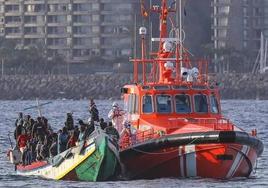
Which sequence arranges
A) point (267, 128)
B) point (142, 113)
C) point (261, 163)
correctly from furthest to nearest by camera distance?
1. point (267, 128)
2. point (261, 163)
3. point (142, 113)

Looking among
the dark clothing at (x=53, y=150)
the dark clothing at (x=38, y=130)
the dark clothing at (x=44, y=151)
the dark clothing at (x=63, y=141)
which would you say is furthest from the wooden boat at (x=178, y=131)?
the dark clothing at (x=38, y=130)

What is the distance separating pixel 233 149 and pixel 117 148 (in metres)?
4.17

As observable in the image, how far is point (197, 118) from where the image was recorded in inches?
2098

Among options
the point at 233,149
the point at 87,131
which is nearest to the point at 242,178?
the point at 233,149

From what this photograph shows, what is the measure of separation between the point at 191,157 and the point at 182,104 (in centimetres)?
398

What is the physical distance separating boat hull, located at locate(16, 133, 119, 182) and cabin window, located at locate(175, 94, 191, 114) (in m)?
4.37

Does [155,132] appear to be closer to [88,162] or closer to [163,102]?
[163,102]

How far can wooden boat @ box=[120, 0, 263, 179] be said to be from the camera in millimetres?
50188

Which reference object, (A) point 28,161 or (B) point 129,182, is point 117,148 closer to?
(B) point 129,182

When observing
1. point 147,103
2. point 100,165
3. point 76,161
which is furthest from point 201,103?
point 76,161

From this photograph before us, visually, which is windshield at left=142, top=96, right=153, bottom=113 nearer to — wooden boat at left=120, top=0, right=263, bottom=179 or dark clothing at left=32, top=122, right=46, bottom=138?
wooden boat at left=120, top=0, right=263, bottom=179

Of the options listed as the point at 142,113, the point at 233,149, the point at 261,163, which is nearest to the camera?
the point at 233,149

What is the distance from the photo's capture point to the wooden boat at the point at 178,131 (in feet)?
165

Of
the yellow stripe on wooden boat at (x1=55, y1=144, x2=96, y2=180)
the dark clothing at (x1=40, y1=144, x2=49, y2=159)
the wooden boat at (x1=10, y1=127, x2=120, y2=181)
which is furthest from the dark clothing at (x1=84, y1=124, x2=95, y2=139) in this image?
the dark clothing at (x1=40, y1=144, x2=49, y2=159)
